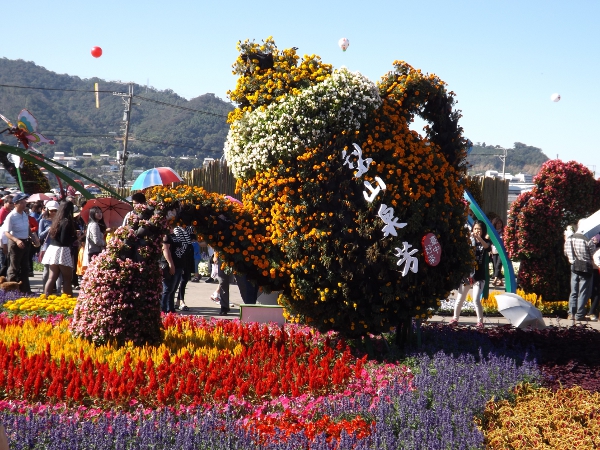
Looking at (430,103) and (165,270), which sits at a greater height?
(430,103)

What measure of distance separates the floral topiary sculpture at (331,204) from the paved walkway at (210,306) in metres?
3.11

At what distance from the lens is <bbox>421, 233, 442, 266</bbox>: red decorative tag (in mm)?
6637

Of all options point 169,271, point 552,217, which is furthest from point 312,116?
point 552,217

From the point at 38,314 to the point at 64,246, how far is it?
1.52 metres

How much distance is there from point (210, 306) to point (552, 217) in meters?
6.00

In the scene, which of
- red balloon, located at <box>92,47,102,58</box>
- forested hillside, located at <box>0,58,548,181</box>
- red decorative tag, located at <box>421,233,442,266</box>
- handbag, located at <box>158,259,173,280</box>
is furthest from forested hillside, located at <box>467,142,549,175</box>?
red decorative tag, located at <box>421,233,442,266</box>

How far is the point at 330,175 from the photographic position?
21.9ft

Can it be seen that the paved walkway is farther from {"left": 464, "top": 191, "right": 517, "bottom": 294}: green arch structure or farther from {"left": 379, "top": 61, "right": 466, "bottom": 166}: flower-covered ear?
{"left": 379, "top": 61, "right": 466, "bottom": 166}: flower-covered ear

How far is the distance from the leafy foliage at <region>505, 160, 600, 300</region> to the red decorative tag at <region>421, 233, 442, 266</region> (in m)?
5.85

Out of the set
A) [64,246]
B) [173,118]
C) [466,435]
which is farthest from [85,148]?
[466,435]

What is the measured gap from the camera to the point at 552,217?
11922mm

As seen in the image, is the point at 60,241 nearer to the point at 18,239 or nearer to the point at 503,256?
the point at 18,239

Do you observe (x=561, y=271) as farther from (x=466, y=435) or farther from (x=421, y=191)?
(x=466, y=435)

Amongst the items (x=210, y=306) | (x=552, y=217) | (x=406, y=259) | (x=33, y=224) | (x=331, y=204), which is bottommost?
(x=210, y=306)
